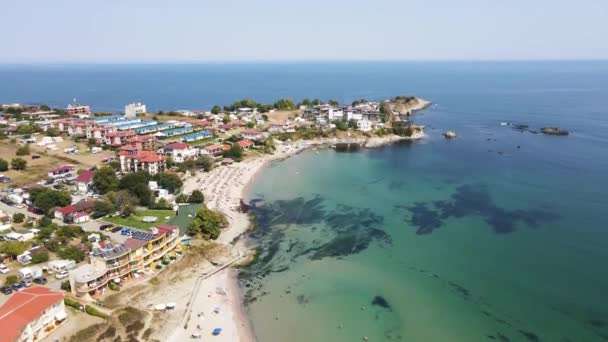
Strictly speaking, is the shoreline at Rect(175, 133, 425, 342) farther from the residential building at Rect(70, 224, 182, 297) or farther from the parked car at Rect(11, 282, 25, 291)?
the parked car at Rect(11, 282, 25, 291)

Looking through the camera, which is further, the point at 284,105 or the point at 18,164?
the point at 284,105

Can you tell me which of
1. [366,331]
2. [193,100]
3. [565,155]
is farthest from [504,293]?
[193,100]

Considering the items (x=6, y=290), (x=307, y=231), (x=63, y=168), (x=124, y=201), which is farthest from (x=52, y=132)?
(x=307, y=231)

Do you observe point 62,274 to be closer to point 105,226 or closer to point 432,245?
point 105,226

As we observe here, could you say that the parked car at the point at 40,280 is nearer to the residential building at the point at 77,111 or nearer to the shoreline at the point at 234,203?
the shoreline at the point at 234,203

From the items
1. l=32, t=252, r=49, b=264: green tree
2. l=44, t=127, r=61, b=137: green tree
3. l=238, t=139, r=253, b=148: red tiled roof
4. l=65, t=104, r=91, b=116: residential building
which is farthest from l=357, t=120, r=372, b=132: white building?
l=32, t=252, r=49, b=264: green tree

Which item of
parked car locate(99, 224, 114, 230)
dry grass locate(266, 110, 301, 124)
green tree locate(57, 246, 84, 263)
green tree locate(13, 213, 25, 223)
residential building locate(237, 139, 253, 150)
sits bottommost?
parked car locate(99, 224, 114, 230)
